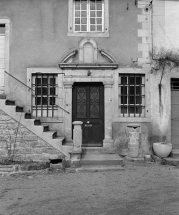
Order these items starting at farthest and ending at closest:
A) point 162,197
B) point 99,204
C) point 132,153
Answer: point 132,153 < point 162,197 < point 99,204

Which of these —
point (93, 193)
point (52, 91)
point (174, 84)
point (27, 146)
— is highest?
point (174, 84)

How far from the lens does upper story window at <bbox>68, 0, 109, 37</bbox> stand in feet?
26.5

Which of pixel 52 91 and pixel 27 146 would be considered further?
pixel 52 91

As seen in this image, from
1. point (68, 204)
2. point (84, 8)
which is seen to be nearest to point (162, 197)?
point (68, 204)

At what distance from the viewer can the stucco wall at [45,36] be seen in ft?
26.1

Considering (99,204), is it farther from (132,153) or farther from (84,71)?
(84,71)

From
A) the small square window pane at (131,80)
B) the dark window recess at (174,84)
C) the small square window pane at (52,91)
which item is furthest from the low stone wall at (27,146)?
the dark window recess at (174,84)

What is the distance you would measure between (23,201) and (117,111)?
4694 mm

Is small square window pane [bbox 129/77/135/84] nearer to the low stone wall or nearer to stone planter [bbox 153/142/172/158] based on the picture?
stone planter [bbox 153/142/172/158]

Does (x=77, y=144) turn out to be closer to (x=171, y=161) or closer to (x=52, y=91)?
(x=52, y=91)

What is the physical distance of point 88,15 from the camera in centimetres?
816

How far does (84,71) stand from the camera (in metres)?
7.93

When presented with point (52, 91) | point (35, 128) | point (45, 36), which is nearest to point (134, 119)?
point (52, 91)

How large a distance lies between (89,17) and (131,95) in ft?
10.7
